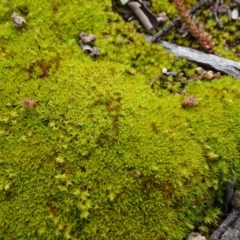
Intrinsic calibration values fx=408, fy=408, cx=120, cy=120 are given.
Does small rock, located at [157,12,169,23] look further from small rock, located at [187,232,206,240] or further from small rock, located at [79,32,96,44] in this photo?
small rock, located at [187,232,206,240]

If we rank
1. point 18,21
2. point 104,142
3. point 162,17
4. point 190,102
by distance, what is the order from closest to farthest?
point 104,142 < point 190,102 < point 18,21 < point 162,17

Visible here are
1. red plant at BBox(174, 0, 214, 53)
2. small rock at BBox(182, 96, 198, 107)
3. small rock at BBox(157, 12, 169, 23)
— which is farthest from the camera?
small rock at BBox(157, 12, 169, 23)

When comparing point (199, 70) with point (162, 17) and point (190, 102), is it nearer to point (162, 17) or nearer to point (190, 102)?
point (190, 102)

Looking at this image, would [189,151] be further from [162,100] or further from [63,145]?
[63,145]

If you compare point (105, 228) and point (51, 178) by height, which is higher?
point (51, 178)

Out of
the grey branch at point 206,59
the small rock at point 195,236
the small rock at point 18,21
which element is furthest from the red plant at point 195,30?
the small rock at point 195,236

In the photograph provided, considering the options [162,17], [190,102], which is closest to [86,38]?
[162,17]

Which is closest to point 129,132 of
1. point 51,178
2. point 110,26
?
point 51,178

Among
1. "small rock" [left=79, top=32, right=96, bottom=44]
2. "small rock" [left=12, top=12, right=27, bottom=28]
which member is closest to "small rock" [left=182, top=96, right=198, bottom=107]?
"small rock" [left=79, top=32, right=96, bottom=44]
